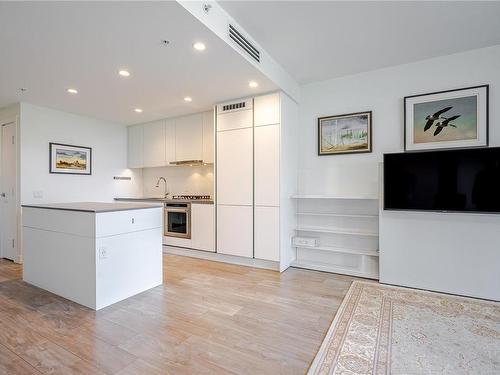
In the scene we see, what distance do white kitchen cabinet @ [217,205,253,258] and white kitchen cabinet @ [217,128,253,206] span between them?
12 centimetres

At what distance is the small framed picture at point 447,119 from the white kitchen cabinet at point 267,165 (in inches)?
65.9

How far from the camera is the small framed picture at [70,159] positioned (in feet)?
15.1

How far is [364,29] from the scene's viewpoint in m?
2.75

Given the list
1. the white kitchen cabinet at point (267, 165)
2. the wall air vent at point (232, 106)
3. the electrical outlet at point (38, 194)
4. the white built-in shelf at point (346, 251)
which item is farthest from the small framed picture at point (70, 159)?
the white built-in shelf at point (346, 251)

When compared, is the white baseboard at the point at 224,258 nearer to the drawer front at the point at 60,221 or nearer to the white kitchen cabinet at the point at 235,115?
the white kitchen cabinet at the point at 235,115

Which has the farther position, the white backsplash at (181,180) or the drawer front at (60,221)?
the white backsplash at (181,180)

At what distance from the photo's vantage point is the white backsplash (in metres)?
5.25

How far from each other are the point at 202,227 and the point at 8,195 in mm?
3215

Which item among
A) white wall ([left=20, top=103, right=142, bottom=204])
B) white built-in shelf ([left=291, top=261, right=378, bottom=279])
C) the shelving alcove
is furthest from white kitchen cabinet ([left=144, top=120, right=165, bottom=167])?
white built-in shelf ([left=291, top=261, right=378, bottom=279])

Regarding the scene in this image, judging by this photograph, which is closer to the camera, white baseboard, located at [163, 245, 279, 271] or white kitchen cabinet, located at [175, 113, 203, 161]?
white baseboard, located at [163, 245, 279, 271]

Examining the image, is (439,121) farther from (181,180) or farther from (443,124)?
(181,180)

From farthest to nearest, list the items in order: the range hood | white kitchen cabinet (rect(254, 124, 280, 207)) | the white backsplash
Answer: the white backsplash
the range hood
white kitchen cabinet (rect(254, 124, 280, 207))

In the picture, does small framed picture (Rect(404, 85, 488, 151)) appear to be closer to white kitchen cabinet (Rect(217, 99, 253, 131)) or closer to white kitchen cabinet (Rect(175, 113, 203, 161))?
white kitchen cabinet (Rect(217, 99, 253, 131))

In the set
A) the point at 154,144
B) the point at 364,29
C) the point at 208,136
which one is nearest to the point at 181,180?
the point at 154,144
